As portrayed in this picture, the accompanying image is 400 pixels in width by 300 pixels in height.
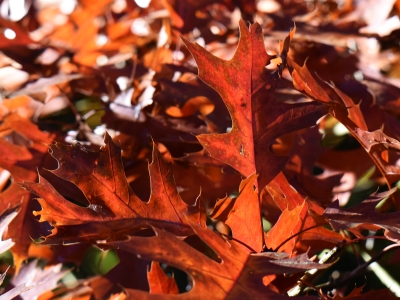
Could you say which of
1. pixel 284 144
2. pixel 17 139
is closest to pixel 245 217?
pixel 284 144

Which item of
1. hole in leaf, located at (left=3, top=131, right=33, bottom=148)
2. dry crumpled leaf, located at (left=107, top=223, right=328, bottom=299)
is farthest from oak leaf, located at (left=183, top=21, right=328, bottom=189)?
hole in leaf, located at (left=3, top=131, right=33, bottom=148)

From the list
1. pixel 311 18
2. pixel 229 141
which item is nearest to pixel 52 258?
pixel 229 141

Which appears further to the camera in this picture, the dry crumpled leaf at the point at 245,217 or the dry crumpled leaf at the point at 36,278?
the dry crumpled leaf at the point at 36,278

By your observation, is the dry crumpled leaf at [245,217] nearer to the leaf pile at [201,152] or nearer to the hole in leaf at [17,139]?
the leaf pile at [201,152]

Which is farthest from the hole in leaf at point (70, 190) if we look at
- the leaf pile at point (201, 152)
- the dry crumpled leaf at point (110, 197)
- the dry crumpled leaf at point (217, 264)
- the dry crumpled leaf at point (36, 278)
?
the dry crumpled leaf at point (217, 264)

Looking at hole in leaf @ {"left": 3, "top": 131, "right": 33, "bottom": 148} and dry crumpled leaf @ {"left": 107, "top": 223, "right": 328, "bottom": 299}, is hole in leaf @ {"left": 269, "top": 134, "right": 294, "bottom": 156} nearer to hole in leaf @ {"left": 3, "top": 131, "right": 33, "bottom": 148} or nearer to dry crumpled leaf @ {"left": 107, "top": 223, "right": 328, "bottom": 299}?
dry crumpled leaf @ {"left": 107, "top": 223, "right": 328, "bottom": 299}

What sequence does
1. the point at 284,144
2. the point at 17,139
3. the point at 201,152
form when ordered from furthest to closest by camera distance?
the point at 17,139 < the point at 284,144 < the point at 201,152

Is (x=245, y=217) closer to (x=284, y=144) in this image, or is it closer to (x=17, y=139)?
(x=284, y=144)

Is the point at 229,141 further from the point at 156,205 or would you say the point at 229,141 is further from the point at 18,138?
the point at 18,138

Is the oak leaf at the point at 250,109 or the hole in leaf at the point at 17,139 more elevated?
the oak leaf at the point at 250,109
